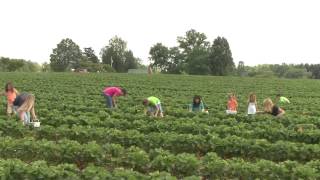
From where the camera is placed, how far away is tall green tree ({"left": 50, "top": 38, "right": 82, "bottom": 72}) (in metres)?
116

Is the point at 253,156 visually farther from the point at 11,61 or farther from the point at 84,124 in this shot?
the point at 11,61

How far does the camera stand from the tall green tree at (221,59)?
91500mm

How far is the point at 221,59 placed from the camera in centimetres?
9288

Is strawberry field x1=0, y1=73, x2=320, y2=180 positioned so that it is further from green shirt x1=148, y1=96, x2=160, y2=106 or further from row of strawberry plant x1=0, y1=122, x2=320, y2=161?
green shirt x1=148, y1=96, x2=160, y2=106

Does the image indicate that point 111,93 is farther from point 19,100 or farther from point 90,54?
point 90,54

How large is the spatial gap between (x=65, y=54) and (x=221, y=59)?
43.9 m

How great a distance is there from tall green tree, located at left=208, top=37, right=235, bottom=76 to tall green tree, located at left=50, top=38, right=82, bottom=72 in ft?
121

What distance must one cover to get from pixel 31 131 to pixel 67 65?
10477 cm

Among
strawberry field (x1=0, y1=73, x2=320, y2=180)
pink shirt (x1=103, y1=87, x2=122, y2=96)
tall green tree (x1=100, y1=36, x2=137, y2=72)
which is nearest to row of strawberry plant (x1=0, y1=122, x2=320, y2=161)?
strawberry field (x1=0, y1=73, x2=320, y2=180)

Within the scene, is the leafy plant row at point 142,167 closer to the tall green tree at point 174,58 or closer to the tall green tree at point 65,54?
the tall green tree at point 174,58

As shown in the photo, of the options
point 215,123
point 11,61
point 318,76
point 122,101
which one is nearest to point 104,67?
point 11,61

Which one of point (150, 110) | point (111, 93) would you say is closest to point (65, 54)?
point (111, 93)

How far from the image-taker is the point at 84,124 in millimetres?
14477

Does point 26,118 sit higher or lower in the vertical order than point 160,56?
lower
